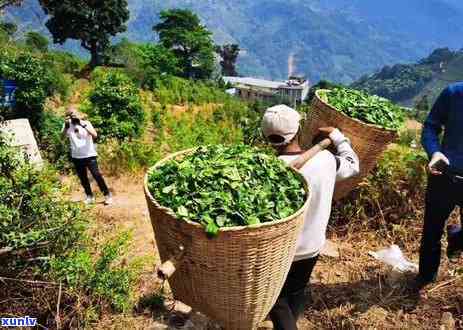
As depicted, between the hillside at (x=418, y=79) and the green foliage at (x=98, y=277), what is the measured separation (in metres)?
120

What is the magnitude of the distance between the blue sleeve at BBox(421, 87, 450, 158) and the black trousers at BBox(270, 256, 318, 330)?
45.9 inches

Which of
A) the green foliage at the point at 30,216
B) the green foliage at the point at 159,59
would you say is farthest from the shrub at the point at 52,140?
the green foliage at the point at 159,59

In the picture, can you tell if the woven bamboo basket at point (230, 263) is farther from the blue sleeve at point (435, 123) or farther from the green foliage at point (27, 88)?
the green foliage at point (27, 88)

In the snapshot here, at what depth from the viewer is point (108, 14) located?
38.0 m

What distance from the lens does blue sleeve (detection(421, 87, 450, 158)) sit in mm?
3172

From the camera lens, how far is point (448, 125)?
10.3 feet

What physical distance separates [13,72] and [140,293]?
14.0m

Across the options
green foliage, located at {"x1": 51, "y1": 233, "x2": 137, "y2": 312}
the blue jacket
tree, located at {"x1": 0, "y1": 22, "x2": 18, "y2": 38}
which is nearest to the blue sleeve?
the blue jacket

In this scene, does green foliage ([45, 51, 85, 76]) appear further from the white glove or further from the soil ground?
the white glove

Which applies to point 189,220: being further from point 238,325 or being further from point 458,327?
point 458,327

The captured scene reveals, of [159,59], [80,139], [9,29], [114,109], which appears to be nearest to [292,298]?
[80,139]

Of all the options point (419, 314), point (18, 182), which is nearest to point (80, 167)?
point (18, 182)

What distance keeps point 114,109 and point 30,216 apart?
55.5 ft

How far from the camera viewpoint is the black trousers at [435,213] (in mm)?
3162
